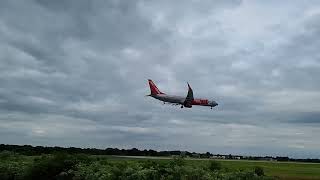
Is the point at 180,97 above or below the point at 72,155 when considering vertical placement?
above

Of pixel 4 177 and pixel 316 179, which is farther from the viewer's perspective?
pixel 316 179

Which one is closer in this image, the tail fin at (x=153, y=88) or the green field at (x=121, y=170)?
the green field at (x=121, y=170)

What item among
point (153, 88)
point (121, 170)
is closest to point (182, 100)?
point (153, 88)

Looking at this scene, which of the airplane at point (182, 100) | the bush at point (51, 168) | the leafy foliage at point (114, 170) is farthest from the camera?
the airplane at point (182, 100)

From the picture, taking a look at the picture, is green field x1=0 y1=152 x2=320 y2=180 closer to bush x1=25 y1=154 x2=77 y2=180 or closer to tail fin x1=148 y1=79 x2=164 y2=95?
bush x1=25 y1=154 x2=77 y2=180

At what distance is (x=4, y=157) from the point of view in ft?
193

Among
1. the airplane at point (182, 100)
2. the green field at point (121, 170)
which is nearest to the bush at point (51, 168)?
the green field at point (121, 170)

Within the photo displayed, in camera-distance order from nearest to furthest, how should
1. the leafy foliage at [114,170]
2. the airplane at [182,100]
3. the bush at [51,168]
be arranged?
the leafy foliage at [114,170]
the bush at [51,168]
the airplane at [182,100]

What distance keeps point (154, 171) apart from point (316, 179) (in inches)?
1305

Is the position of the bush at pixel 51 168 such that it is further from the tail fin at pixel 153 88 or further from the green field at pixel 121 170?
the tail fin at pixel 153 88

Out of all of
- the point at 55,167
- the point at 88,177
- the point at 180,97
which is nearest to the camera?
the point at 88,177

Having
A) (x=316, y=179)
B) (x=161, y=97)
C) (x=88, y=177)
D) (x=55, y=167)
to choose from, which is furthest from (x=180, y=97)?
(x=88, y=177)

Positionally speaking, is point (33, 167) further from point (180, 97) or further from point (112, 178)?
point (180, 97)

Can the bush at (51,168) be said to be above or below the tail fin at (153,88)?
below
